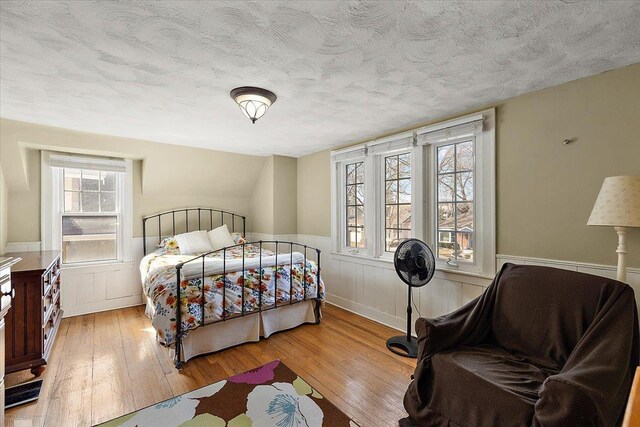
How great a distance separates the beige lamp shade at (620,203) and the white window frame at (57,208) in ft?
16.5

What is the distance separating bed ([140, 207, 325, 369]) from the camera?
2.56m

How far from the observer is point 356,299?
12.9ft

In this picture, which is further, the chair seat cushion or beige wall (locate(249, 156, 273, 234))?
beige wall (locate(249, 156, 273, 234))

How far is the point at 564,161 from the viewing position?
7.37ft

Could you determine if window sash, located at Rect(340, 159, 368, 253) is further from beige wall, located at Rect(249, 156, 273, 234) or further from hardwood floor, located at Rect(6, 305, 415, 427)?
beige wall, located at Rect(249, 156, 273, 234)

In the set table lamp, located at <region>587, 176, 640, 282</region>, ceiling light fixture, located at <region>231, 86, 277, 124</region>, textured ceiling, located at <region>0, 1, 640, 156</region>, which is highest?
textured ceiling, located at <region>0, 1, 640, 156</region>

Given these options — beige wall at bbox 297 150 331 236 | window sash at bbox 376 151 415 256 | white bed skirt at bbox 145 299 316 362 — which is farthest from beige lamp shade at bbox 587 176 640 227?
beige wall at bbox 297 150 331 236

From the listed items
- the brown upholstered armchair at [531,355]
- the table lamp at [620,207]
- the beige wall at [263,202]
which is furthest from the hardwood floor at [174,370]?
the beige wall at [263,202]

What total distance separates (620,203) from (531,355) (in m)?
1.04

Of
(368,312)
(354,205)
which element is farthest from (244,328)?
(354,205)

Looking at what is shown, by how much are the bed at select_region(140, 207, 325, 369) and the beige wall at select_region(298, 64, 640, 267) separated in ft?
6.87

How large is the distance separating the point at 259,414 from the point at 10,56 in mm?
2749

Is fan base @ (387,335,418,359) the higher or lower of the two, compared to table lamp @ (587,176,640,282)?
lower

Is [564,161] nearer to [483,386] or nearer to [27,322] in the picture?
[483,386]
